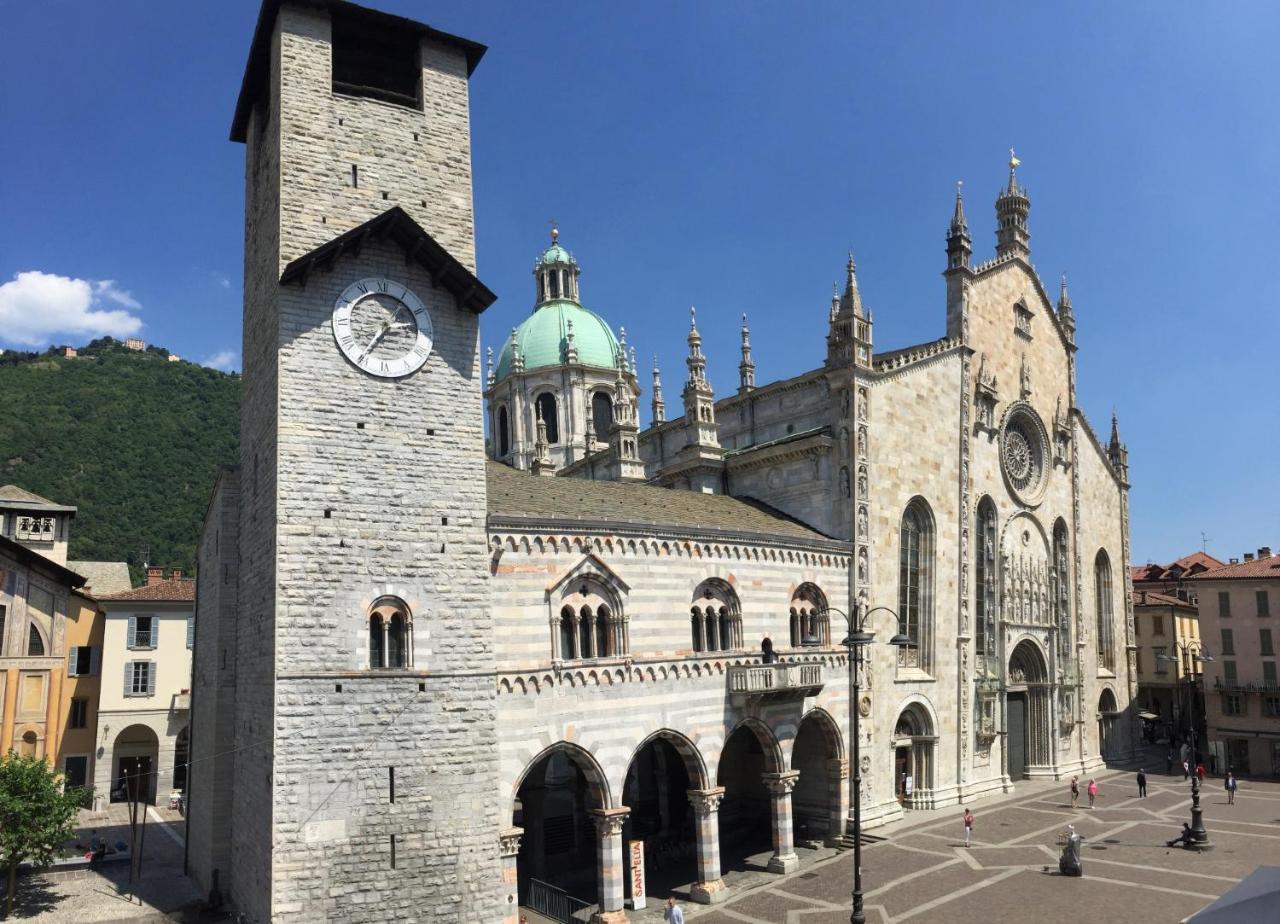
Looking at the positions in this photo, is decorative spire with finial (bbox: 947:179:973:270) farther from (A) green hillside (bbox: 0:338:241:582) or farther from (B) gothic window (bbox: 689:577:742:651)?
(A) green hillside (bbox: 0:338:241:582)

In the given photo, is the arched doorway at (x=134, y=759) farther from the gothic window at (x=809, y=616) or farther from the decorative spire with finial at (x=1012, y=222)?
the decorative spire with finial at (x=1012, y=222)

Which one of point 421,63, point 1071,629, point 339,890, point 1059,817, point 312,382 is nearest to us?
point 339,890

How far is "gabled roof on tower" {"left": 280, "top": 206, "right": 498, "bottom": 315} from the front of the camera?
23.6m

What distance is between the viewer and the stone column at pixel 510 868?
24.1 m

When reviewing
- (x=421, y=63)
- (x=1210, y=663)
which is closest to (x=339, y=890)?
(x=421, y=63)

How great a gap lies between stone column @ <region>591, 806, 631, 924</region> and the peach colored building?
140 ft

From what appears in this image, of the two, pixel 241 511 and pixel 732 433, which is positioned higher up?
pixel 732 433

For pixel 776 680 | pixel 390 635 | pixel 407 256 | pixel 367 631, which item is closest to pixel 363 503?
pixel 367 631

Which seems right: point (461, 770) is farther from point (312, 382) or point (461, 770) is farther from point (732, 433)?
point (732, 433)

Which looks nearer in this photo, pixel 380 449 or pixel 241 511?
pixel 380 449

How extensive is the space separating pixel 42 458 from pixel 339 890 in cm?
6952

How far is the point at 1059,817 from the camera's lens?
41.0 metres

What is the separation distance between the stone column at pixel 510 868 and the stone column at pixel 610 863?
353 cm

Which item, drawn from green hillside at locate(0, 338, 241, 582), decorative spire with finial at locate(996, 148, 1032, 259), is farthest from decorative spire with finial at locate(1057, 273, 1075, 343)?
green hillside at locate(0, 338, 241, 582)
